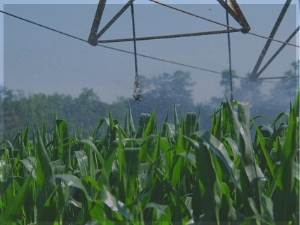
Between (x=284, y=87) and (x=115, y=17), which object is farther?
(x=284, y=87)

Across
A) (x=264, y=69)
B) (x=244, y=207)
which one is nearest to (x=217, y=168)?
(x=244, y=207)

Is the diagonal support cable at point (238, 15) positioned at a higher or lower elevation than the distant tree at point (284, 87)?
higher

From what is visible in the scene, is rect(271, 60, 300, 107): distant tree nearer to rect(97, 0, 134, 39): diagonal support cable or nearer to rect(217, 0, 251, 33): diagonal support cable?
rect(217, 0, 251, 33): diagonal support cable

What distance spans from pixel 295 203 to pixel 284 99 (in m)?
1.13

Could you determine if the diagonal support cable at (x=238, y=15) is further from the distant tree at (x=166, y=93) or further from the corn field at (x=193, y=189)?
the corn field at (x=193, y=189)

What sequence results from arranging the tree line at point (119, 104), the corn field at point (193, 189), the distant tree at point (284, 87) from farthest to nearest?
1. the distant tree at point (284, 87)
2. the tree line at point (119, 104)
3. the corn field at point (193, 189)

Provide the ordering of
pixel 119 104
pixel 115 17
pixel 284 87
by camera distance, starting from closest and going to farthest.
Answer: pixel 119 104, pixel 115 17, pixel 284 87

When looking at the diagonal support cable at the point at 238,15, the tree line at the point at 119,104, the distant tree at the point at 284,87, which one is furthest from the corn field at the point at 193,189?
the distant tree at the point at 284,87

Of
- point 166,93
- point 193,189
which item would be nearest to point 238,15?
point 166,93

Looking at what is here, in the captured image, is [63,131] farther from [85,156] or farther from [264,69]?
[264,69]

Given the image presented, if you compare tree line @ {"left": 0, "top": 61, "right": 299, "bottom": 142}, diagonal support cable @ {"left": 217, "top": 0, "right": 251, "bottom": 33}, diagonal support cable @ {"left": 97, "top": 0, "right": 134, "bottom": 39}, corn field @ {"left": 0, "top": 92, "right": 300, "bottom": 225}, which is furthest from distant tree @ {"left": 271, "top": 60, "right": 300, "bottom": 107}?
corn field @ {"left": 0, "top": 92, "right": 300, "bottom": 225}

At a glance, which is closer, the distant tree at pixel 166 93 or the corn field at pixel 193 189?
the corn field at pixel 193 189

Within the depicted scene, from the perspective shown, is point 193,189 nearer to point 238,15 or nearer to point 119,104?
point 119,104

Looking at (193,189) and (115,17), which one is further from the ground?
(115,17)
